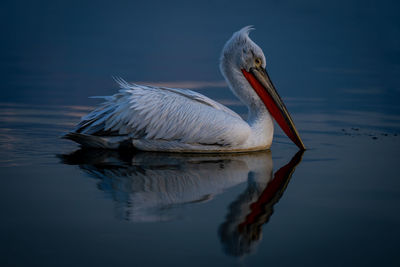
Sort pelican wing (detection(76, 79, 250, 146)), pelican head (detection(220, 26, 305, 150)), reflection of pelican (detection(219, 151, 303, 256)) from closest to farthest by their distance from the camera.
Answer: reflection of pelican (detection(219, 151, 303, 256))
pelican wing (detection(76, 79, 250, 146))
pelican head (detection(220, 26, 305, 150))

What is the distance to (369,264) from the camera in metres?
2.87

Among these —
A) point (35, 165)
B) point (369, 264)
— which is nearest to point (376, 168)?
point (369, 264)

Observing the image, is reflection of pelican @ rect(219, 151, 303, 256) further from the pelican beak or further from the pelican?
the pelican beak

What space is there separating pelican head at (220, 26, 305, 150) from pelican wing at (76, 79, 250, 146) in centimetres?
51

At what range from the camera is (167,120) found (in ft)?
18.5

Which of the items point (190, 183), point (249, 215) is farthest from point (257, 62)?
point (249, 215)

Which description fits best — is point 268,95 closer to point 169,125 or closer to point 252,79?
point 252,79

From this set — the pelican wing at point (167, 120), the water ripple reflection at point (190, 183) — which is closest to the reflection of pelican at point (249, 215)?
the water ripple reflection at point (190, 183)

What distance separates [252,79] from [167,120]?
3.95 ft

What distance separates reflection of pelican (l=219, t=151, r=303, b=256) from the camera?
3070 mm

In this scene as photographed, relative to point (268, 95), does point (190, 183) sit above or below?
below

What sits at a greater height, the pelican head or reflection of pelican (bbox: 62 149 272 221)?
the pelican head

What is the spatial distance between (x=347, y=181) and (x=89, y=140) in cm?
279

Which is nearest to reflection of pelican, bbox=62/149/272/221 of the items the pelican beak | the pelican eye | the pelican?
A: the pelican
